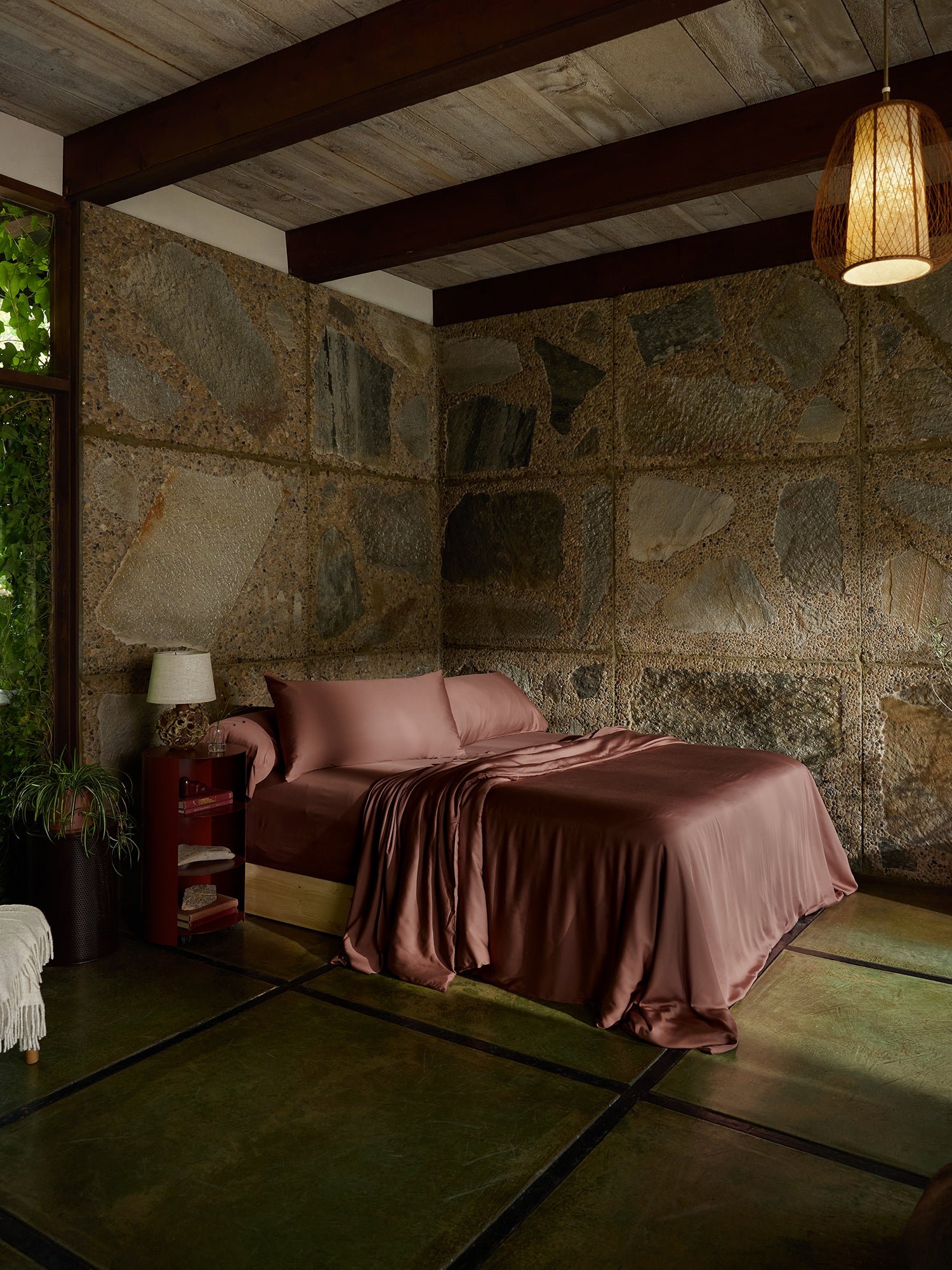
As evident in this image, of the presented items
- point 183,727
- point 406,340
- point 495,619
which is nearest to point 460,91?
point 406,340

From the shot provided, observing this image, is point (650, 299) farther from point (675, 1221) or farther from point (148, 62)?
point (675, 1221)

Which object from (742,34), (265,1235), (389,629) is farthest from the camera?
(389,629)

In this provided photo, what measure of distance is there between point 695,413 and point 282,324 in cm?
207

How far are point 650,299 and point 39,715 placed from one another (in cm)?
348

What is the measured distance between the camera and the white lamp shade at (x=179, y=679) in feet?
12.2

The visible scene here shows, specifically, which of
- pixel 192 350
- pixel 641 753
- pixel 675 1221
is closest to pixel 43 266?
pixel 192 350

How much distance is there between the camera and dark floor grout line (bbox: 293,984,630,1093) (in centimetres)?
261

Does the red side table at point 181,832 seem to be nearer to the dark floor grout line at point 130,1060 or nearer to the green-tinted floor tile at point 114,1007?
the green-tinted floor tile at point 114,1007

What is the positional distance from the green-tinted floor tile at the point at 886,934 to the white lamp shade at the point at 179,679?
2.46m

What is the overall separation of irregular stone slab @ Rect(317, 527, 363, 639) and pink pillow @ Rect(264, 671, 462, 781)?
3.00 feet

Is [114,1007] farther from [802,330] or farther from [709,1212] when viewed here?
[802,330]

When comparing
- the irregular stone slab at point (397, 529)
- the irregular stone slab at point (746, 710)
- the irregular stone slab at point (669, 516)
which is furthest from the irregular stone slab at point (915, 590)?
the irregular stone slab at point (397, 529)

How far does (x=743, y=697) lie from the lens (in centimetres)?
477

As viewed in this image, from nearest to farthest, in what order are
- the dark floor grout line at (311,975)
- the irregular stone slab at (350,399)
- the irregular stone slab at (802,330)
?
the dark floor grout line at (311,975) < the irregular stone slab at (802,330) < the irregular stone slab at (350,399)
